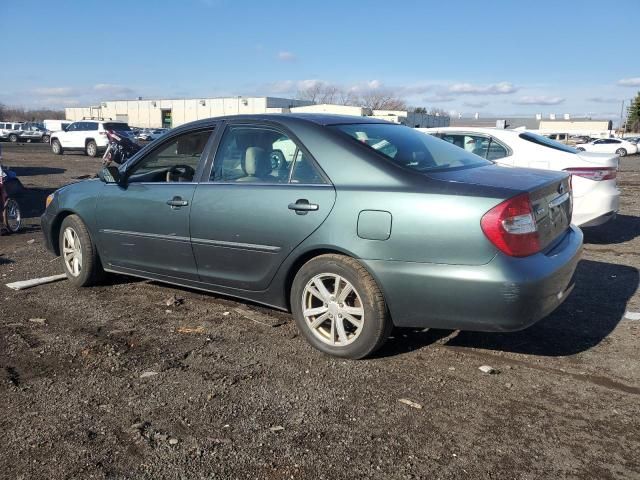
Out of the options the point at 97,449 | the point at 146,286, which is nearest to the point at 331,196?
the point at 97,449

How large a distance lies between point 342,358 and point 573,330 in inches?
75.6

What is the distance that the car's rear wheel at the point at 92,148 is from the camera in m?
27.9

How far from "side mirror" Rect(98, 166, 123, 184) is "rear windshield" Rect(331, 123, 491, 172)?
7.06 ft

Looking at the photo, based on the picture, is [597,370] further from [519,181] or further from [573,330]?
[519,181]

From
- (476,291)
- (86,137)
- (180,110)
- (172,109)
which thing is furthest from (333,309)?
(172,109)

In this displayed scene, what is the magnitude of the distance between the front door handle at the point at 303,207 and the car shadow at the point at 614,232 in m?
5.59

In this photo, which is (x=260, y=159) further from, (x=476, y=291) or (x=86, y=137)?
(x=86, y=137)

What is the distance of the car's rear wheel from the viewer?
2794cm

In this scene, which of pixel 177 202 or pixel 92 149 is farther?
pixel 92 149

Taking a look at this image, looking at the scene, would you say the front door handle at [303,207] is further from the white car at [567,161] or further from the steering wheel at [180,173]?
the white car at [567,161]

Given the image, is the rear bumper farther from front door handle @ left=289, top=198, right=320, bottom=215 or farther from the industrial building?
the industrial building

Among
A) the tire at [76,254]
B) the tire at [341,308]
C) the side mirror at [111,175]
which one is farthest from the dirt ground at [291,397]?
the side mirror at [111,175]

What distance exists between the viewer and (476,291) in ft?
10.6

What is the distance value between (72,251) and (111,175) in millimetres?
1043
